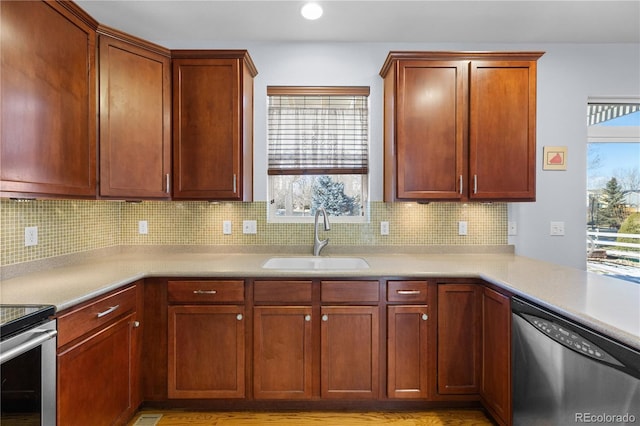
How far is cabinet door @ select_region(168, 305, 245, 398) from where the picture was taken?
1.96 metres

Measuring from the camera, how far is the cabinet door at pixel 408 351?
1.97m

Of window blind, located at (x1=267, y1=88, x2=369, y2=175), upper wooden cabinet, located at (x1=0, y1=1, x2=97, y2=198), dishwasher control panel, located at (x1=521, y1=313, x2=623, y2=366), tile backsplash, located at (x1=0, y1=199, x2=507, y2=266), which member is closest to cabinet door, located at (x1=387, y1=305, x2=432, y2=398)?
dishwasher control panel, located at (x1=521, y1=313, x2=623, y2=366)

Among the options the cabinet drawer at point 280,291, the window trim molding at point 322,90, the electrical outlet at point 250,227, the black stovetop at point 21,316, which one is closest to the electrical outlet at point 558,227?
the window trim molding at point 322,90

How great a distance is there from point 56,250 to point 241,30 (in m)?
1.93

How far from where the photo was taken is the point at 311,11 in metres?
2.14

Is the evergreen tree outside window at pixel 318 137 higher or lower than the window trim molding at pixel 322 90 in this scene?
lower

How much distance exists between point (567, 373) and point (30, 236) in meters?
2.69

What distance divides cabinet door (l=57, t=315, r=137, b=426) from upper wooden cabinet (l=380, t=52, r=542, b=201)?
6.17 feet

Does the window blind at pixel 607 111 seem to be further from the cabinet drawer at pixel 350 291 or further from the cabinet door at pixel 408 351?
the cabinet drawer at pixel 350 291

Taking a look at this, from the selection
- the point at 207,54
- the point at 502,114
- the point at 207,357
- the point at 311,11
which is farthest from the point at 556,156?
the point at 207,357

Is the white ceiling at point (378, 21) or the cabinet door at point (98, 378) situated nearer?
the cabinet door at point (98, 378)

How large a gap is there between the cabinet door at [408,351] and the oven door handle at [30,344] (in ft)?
5.31

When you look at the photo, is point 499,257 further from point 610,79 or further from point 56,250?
point 56,250

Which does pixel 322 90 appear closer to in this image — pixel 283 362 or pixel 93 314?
pixel 283 362
